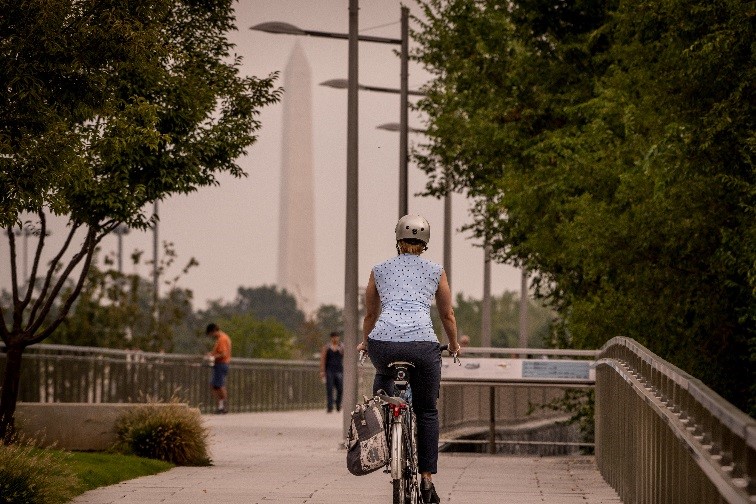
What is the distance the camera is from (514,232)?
29.3m

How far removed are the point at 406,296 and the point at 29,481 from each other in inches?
112

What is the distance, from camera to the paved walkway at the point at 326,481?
12477mm

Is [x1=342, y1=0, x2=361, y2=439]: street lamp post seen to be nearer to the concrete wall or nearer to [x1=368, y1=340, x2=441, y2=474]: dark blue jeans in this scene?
the concrete wall

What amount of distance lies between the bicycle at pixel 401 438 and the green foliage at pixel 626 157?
7.54m

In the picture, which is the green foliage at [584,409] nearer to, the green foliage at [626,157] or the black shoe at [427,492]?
the green foliage at [626,157]

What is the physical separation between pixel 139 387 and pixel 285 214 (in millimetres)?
108512

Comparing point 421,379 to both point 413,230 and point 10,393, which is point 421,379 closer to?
point 413,230

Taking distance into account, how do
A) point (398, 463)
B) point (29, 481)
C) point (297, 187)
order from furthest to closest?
point (297, 187), point (29, 481), point (398, 463)

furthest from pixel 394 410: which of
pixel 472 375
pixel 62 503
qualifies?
pixel 472 375

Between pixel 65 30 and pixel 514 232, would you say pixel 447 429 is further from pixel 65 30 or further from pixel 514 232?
pixel 65 30

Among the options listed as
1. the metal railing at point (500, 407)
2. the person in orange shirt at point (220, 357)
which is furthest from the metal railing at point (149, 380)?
the metal railing at point (500, 407)

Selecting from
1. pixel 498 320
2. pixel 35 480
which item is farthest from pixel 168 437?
pixel 498 320

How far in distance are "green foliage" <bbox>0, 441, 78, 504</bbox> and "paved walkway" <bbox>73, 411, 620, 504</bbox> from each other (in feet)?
1.75

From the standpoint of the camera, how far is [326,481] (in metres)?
14.5
